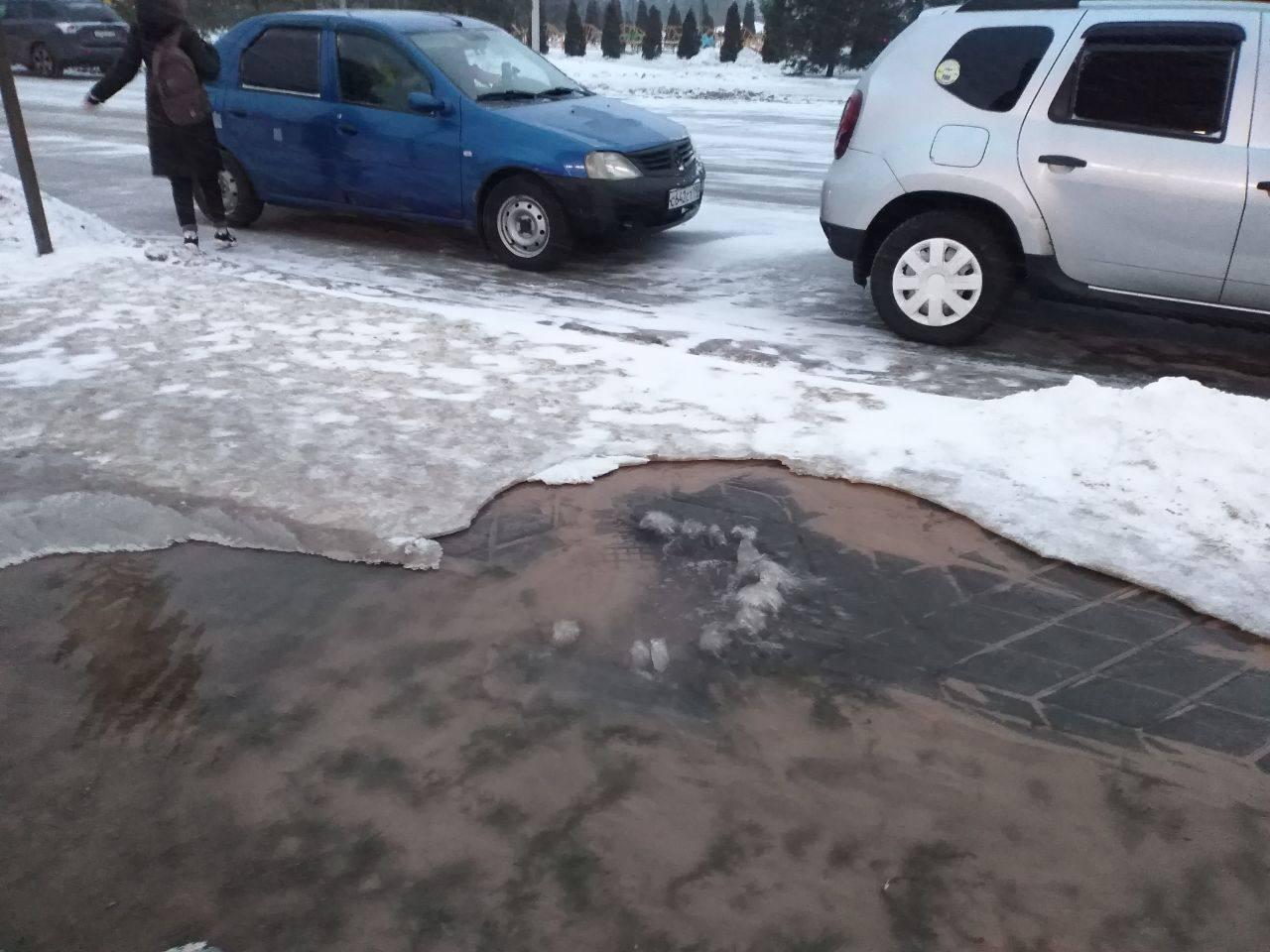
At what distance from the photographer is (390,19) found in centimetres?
816

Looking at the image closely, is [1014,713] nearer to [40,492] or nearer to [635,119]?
[40,492]

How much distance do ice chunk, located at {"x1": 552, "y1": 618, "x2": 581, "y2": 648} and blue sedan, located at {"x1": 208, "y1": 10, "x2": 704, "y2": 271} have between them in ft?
15.7

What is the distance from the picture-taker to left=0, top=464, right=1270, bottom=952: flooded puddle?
2244mm

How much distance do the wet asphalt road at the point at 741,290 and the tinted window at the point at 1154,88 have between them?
1344 mm

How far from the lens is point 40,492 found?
3994mm

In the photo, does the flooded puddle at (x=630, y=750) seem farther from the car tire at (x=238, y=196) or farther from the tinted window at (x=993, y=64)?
the car tire at (x=238, y=196)

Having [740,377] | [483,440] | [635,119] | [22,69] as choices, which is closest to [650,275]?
[635,119]

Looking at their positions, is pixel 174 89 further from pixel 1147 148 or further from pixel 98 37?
pixel 98 37

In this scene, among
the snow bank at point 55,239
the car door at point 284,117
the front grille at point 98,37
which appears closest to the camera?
the snow bank at point 55,239

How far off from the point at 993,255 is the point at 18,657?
16.8 ft

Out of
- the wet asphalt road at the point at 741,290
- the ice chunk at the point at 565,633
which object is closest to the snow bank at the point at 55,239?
the wet asphalt road at the point at 741,290

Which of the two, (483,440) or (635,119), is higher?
(635,119)

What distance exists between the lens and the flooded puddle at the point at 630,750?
224 centimetres

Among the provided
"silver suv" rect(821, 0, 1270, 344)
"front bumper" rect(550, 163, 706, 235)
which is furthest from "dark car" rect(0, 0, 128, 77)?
"silver suv" rect(821, 0, 1270, 344)
